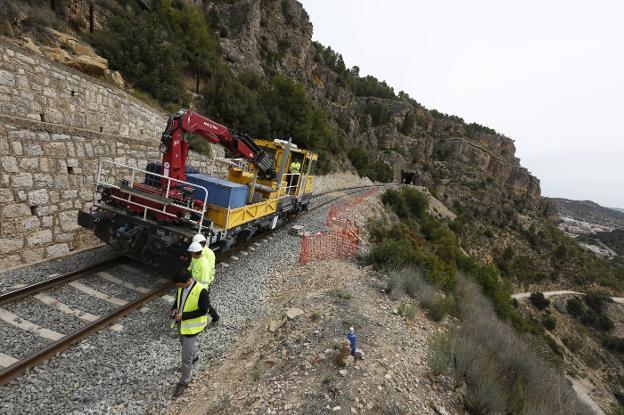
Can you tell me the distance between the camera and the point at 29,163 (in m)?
6.62

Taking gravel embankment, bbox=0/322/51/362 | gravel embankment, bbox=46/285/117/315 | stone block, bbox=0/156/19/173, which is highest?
stone block, bbox=0/156/19/173

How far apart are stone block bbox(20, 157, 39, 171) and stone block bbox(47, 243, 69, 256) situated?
1804mm

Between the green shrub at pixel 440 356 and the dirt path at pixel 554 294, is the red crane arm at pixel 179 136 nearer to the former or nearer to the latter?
the green shrub at pixel 440 356

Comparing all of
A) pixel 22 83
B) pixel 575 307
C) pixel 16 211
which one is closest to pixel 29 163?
pixel 16 211

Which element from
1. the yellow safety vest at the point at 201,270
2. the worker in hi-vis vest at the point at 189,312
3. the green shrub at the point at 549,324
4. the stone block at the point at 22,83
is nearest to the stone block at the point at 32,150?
the stone block at the point at 22,83

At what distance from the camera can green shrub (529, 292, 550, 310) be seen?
140 feet

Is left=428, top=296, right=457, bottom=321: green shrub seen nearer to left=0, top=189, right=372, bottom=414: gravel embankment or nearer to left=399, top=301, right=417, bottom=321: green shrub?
left=399, top=301, right=417, bottom=321: green shrub

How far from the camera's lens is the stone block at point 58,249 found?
23.4 ft

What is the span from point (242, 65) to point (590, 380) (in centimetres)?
4608

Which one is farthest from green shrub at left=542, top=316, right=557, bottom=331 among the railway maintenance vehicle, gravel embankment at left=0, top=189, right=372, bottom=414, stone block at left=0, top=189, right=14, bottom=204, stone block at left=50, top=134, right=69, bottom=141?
stone block at left=0, top=189, right=14, bottom=204

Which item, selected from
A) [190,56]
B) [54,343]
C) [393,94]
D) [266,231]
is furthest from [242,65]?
[393,94]

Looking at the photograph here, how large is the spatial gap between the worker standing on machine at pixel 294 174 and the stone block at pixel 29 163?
22.4ft

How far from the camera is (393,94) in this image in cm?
10350

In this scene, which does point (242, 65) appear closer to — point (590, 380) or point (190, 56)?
point (190, 56)
